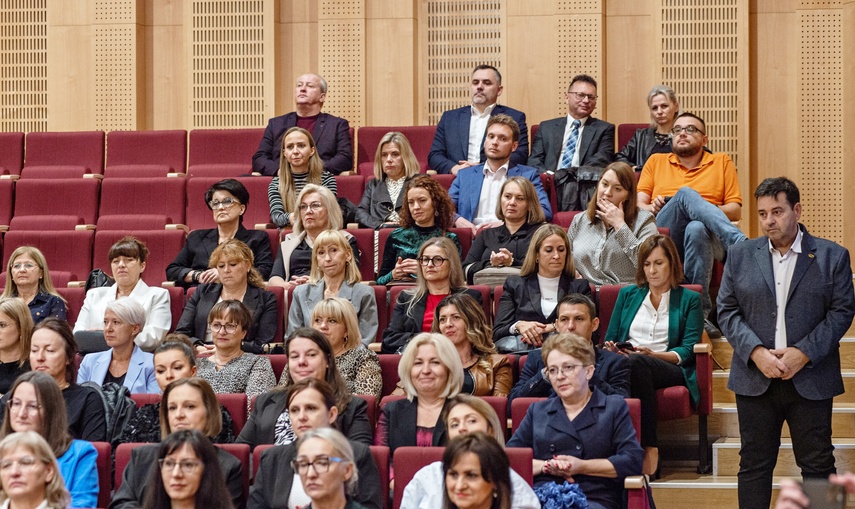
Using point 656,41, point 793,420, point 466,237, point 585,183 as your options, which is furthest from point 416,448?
point 656,41

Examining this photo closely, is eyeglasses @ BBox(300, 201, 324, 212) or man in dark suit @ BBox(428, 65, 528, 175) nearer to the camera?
eyeglasses @ BBox(300, 201, 324, 212)

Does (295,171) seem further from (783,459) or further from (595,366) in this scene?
(783,459)

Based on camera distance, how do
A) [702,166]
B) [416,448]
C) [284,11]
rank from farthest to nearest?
[284,11], [702,166], [416,448]

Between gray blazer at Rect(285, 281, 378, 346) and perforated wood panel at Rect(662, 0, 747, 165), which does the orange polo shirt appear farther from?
gray blazer at Rect(285, 281, 378, 346)

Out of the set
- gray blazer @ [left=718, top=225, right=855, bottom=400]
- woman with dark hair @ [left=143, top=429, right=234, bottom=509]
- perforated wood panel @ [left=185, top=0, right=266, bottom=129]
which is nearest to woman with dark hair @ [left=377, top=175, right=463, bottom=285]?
gray blazer @ [left=718, top=225, right=855, bottom=400]

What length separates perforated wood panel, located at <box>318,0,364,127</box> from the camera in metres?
5.78

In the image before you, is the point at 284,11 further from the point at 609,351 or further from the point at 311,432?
the point at 311,432

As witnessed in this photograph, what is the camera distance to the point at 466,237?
4320 millimetres

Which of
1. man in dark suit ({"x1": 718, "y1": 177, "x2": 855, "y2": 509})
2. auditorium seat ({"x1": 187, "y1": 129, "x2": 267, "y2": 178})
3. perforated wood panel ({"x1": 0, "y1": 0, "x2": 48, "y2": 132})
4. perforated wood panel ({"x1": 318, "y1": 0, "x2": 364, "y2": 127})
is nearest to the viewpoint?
man in dark suit ({"x1": 718, "y1": 177, "x2": 855, "y2": 509})

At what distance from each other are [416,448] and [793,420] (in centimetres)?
99

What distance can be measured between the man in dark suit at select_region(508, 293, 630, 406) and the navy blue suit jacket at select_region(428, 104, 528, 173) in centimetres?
170

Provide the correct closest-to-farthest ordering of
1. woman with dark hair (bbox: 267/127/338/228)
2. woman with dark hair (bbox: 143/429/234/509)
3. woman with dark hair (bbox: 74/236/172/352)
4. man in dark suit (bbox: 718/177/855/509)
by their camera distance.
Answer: woman with dark hair (bbox: 143/429/234/509)
man in dark suit (bbox: 718/177/855/509)
woman with dark hair (bbox: 74/236/172/352)
woman with dark hair (bbox: 267/127/338/228)

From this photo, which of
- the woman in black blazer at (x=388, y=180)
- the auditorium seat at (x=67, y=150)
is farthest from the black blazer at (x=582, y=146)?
the auditorium seat at (x=67, y=150)

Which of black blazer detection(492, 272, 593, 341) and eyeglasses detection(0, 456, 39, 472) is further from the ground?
black blazer detection(492, 272, 593, 341)
